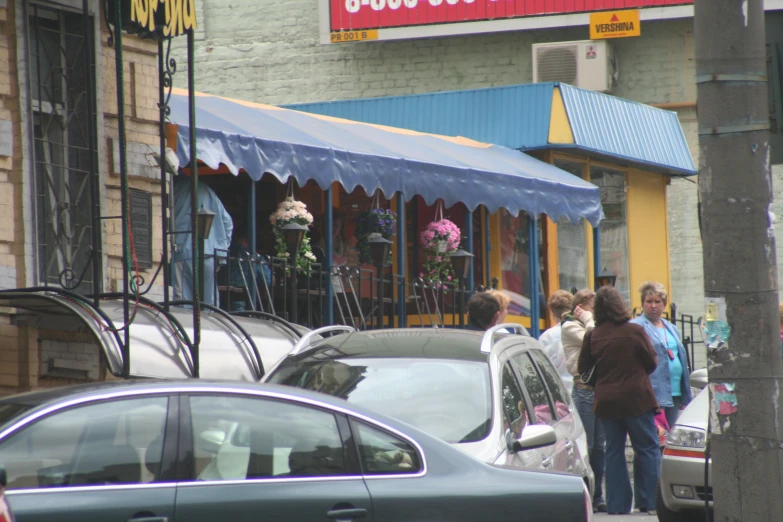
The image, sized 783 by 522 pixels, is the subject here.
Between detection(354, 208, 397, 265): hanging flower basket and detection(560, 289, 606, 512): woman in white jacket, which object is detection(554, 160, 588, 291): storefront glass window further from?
detection(560, 289, 606, 512): woman in white jacket

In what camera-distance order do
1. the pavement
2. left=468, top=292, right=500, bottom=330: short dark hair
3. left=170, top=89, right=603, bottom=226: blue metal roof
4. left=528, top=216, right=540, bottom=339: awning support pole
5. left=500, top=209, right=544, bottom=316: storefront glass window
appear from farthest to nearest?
left=500, top=209, right=544, bottom=316: storefront glass window < left=528, top=216, right=540, bottom=339: awning support pole < left=170, top=89, right=603, bottom=226: blue metal roof < the pavement < left=468, top=292, right=500, bottom=330: short dark hair

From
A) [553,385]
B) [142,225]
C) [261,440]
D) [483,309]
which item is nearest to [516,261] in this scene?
[483,309]

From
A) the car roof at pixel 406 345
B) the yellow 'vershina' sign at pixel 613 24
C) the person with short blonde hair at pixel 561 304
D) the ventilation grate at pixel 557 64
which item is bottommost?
the car roof at pixel 406 345

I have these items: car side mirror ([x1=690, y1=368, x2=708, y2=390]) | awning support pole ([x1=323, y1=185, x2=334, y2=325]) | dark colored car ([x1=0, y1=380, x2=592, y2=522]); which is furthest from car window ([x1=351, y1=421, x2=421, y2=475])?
awning support pole ([x1=323, y1=185, x2=334, y2=325])

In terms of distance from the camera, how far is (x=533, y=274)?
1758cm

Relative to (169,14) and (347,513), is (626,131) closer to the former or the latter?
(169,14)

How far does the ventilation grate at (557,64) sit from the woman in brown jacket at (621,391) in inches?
593

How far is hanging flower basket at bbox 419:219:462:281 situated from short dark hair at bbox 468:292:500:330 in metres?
6.52

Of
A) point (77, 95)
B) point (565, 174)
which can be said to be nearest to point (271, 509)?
point (77, 95)

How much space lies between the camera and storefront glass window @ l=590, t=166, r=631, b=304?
20.8m

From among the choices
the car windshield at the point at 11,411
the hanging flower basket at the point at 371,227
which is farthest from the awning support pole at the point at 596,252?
the car windshield at the point at 11,411

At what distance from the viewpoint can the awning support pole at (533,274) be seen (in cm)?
1714

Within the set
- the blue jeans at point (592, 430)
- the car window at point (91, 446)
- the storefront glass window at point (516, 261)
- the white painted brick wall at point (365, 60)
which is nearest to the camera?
the car window at point (91, 446)

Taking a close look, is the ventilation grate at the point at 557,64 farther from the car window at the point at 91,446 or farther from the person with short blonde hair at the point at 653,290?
the car window at the point at 91,446
